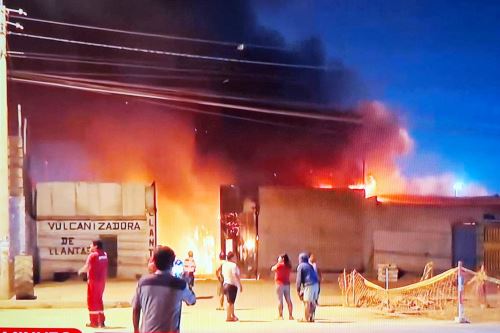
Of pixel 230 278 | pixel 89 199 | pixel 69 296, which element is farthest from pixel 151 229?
pixel 230 278

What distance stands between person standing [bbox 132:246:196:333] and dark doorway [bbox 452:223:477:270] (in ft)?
60.7

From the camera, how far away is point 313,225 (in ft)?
78.8

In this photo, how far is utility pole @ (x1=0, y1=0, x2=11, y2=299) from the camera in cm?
1460

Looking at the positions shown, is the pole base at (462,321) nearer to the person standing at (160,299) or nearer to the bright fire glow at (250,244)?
the person standing at (160,299)

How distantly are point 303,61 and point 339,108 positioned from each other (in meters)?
2.60

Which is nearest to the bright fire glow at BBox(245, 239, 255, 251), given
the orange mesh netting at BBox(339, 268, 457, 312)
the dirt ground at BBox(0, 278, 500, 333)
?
the dirt ground at BBox(0, 278, 500, 333)

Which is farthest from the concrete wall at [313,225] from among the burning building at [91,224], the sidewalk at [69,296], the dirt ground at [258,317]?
the dirt ground at [258,317]

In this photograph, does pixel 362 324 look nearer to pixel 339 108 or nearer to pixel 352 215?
pixel 352 215

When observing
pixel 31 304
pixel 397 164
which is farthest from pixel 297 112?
pixel 31 304

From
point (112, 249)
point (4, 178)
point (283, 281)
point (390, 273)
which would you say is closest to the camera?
point (283, 281)

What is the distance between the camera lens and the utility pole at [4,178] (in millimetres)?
14602

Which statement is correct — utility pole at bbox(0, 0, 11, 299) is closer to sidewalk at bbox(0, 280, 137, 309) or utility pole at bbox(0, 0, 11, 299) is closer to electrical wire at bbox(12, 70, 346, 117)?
sidewalk at bbox(0, 280, 137, 309)

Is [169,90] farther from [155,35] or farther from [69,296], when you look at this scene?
[69,296]

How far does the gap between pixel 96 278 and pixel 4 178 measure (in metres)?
4.66
